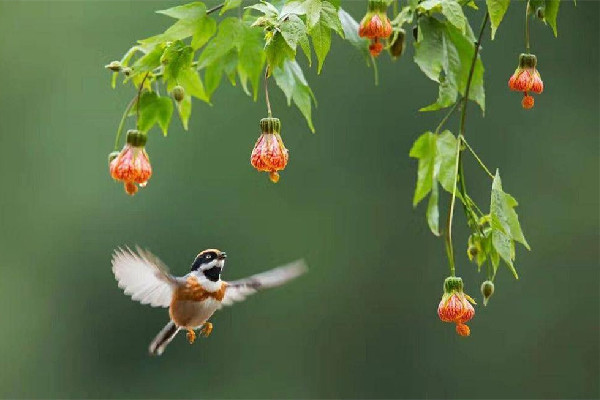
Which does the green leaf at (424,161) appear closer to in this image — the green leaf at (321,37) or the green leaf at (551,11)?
the green leaf at (551,11)

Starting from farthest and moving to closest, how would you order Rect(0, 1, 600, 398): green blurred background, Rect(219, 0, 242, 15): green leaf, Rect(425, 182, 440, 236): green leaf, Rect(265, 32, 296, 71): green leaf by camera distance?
1. Rect(0, 1, 600, 398): green blurred background
2. Rect(425, 182, 440, 236): green leaf
3. Rect(219, 0, 242, 15): green leaf
4. Rect(265, 32, 296, 71): green leaf

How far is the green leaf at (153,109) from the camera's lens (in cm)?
167

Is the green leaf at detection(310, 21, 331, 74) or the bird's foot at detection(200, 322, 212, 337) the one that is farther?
the bird's foot at detection(200, 322, 212, 337)

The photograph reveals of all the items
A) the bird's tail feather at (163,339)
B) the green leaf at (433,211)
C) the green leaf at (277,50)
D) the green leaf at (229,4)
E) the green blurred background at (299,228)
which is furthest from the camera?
the green blurred background at (299,228)

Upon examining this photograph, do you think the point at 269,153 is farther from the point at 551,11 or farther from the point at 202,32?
the point at 551,11

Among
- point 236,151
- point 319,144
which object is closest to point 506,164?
point 319,144

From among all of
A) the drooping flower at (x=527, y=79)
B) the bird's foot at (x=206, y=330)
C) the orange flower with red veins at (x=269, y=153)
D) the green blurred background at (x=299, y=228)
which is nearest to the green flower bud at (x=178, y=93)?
the orange flower with red veins at (x=269, y=153)

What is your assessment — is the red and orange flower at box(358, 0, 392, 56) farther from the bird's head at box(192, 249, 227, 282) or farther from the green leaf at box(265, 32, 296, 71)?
the bird's head at box(192, 249, 227, 282)

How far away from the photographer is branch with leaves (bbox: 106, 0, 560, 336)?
1.42 m

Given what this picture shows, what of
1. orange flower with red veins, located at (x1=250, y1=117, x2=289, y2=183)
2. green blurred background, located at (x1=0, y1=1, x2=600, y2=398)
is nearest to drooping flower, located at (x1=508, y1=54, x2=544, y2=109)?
orange flower with red veins, located at (x1=250, y1=117, x2=289, y2=183)

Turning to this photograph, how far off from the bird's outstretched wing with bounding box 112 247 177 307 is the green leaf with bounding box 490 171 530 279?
426 millimetres

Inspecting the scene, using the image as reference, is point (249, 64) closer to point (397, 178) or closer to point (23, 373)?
point (397, 178)

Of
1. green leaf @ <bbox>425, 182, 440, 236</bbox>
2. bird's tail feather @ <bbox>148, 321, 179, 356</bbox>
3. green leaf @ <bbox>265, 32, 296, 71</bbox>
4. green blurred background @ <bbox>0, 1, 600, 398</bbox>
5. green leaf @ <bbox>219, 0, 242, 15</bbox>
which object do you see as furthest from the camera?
green blurred background @ <bbox>0, 1, 600, 398</bbox>

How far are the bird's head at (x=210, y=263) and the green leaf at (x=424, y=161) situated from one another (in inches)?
13.0
